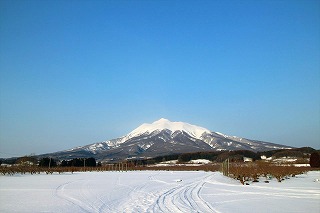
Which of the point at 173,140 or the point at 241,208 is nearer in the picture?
the point at 241,208

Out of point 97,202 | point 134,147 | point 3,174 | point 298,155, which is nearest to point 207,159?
point 298,155

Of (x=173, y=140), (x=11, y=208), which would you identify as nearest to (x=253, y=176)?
(x=11, y=208)

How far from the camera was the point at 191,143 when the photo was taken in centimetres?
19125

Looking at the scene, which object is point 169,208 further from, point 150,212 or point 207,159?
point 207,159

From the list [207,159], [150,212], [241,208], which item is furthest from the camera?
[207,159]

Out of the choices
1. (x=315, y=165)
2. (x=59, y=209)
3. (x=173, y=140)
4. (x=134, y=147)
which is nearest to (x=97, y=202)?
(x=59, y=209)

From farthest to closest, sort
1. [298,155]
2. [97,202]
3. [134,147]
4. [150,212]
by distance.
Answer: [134,147] < [298,155] < [97,202] < [150,212]

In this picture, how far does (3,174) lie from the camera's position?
32.9 metres

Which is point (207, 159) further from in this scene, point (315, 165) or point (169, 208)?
point (169, 208)

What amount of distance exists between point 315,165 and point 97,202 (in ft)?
159

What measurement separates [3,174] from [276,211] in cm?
3035

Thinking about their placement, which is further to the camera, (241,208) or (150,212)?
(241,208)

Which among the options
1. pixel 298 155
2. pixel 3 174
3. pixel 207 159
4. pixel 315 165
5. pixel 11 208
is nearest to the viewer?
pixel 11 208

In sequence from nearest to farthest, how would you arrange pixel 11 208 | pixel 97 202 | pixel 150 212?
pixel 150 212, pixel 11 208, pixel 97 202
